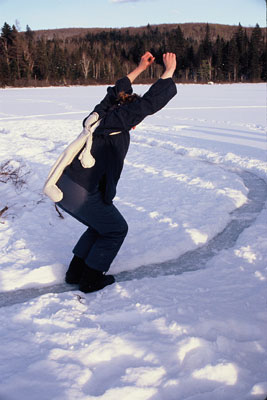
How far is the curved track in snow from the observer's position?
10.5 feet

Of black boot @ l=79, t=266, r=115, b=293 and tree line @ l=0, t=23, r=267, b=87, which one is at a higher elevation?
tree line @ l=0, t=23, r=267, b=87

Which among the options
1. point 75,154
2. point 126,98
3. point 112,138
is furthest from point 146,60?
point 75,154

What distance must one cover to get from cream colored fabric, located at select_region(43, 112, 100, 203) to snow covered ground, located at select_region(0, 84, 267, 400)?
0.89 meters

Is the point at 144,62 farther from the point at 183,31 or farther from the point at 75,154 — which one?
the point at 183,31

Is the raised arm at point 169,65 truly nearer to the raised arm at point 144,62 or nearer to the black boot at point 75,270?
the raised arm at point 144,62

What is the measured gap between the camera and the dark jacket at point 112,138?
258 centimetres

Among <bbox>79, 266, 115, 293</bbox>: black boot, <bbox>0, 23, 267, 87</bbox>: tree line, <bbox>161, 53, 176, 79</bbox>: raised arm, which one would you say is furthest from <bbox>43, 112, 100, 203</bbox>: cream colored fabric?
<bbox>0, 23, 267, 87</bbox>: tree line

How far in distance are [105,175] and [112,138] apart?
0.93 feet

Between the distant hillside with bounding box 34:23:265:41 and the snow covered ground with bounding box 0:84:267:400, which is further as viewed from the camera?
the distant hillside with bounding box 34:23:265:41

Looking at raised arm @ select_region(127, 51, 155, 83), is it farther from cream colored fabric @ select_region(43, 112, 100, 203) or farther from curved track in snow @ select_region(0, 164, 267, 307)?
curved track in snow @ select_region(0, 164, 267, 307)

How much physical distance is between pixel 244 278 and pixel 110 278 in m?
1.20

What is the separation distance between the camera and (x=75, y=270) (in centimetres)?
327

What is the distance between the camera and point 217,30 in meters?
175

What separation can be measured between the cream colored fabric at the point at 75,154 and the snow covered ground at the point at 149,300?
2.91ft
